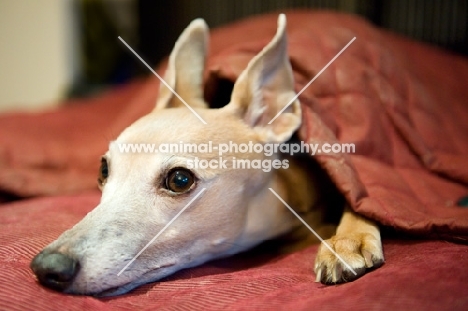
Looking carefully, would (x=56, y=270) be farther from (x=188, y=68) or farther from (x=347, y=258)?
(x=188, y=68)

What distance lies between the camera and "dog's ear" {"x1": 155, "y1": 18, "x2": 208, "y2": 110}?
1.65 m

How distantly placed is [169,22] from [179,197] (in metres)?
2.58

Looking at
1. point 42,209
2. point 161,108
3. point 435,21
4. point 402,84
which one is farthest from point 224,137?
point 435,21

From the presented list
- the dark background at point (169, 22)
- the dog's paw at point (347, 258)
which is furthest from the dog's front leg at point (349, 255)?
the dark background at point (169, 22)

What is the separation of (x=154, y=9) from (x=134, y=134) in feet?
8.52

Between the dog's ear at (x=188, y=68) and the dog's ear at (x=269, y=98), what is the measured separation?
21cm

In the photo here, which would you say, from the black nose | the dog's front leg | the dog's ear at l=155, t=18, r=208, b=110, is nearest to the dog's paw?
the dog's front leg

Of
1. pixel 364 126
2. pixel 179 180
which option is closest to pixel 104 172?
pixel 179 180

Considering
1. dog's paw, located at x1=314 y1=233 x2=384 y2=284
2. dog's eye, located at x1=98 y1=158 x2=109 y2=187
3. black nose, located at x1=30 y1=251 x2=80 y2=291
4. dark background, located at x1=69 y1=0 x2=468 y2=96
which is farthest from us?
dark background, located at x1=69 y1=0 x2=468 y2=96

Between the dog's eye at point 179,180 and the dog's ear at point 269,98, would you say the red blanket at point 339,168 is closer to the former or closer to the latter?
the dog's ear at point 269,98

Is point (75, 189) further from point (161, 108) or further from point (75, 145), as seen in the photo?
point (161, 108)

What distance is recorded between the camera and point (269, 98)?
4.95 ft

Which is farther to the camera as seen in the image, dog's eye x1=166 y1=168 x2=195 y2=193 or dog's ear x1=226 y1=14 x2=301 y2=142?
dog's ear x1=226 y1=14 x2=301 y2=142

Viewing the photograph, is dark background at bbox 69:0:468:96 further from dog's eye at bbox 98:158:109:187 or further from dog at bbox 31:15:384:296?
dog's eye at bbox 98:158:109:187
